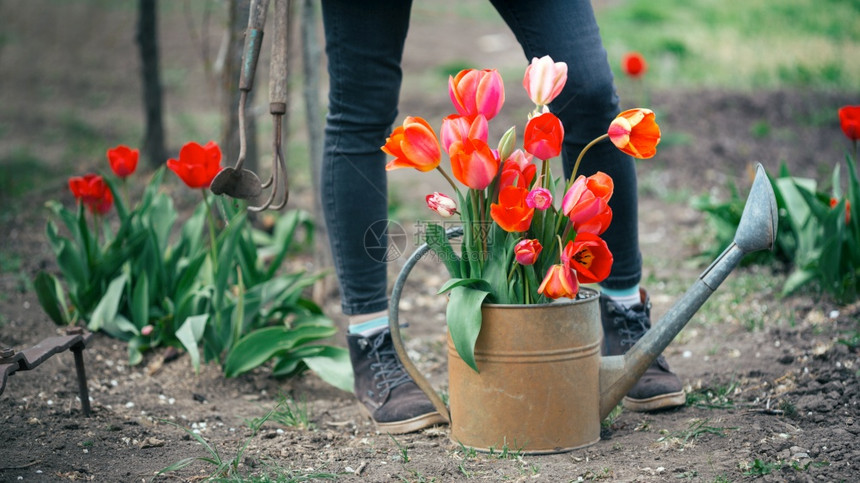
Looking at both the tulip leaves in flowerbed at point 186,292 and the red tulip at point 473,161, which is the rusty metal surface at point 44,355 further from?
the red tulip at point 473,161

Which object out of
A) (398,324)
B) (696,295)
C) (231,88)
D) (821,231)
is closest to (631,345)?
(696,295)

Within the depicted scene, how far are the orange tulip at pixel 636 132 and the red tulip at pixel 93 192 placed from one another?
1478 millimetres

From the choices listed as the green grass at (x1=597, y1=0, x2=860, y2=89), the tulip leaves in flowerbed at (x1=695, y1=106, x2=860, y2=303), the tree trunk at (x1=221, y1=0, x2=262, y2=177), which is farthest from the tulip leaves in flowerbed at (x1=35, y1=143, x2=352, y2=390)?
the green grass at (x1=597, y1=0, x2=860, y2=89)

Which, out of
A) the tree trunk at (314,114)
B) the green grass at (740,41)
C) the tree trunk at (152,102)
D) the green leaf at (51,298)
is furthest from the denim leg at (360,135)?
the green grass at (740,41)

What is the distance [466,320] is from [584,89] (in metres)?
0.52

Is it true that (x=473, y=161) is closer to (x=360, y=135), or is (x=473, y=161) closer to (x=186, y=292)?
(x=360, y=135)

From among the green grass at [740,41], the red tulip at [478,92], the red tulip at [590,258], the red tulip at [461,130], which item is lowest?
the red tulip at [590,258]

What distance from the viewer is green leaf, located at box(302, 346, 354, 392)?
79.8 inches

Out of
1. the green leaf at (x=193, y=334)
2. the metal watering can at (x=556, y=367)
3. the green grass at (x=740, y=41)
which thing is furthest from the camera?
the green grass at (x=740, y=41)

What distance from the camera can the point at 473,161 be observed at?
4.57ft

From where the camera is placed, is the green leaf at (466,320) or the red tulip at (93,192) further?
the red tulip at (93,192)

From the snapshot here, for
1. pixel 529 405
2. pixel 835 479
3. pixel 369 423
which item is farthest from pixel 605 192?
pixel 369 423

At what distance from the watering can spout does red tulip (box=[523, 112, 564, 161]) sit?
0.35 m

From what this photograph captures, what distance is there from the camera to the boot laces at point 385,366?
1789 mm
